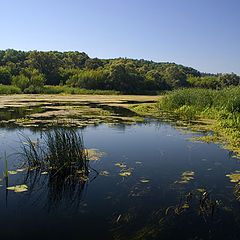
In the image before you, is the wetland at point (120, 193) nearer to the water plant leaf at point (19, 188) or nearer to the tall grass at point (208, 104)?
the water plant leaf at point (19, 188)

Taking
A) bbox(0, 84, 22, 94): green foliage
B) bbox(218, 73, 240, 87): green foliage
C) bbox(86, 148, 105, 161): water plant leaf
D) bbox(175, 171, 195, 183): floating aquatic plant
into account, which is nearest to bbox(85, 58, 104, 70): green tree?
bbox(218, 73, 240, 87): green foliage

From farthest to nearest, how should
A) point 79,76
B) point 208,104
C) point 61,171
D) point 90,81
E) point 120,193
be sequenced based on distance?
point 79,76 → point 90,81 → point 208,104 → point 61,171 → point 120,193

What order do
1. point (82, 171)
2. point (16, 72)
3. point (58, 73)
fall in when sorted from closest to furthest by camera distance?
point (82, 171) < point (16, 72) < point (58, 73)

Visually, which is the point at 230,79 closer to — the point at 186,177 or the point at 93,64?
the point at 93,64

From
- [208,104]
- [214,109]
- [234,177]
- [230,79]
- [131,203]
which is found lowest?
[131,203]

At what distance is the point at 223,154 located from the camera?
700 centimetres

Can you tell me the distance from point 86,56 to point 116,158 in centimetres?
7804

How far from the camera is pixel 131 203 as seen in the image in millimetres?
4102

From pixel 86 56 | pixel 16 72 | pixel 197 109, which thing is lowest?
pixel 197 109

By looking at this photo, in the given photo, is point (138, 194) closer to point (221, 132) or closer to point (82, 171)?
point (82, 171)

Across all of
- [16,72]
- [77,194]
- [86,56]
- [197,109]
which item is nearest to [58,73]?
[16,72]

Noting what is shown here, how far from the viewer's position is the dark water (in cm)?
338

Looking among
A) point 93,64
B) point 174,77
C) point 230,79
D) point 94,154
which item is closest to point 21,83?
point 94,154

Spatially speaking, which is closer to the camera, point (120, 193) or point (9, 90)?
point (120, 193)
